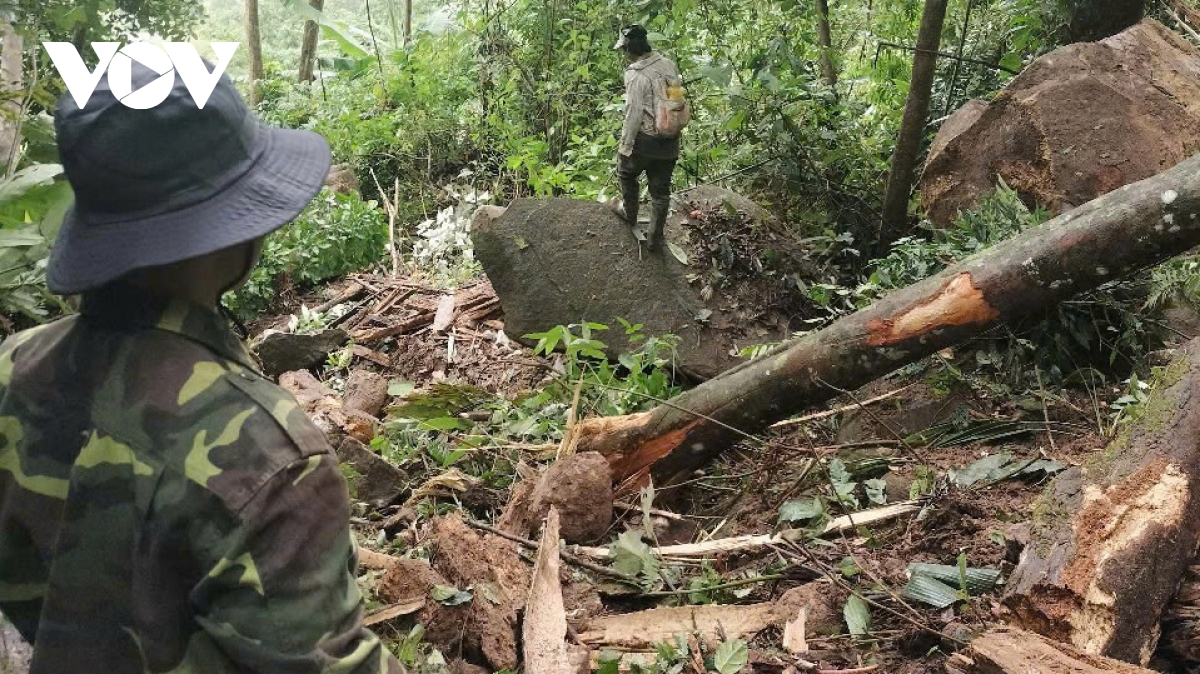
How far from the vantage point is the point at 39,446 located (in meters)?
1.63

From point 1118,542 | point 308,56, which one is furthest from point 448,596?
point 308,56

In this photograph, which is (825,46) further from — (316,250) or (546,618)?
(546,618)

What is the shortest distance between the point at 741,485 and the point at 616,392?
1.31m

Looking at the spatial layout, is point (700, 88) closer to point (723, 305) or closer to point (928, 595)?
point (723, 305)

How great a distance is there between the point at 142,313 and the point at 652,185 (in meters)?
6.01

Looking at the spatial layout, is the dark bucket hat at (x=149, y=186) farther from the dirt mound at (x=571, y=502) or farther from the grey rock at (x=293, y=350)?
the grey rock at (x=293, y=350)

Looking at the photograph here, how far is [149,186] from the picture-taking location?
1.46m

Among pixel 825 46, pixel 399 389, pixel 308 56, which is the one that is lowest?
pixel 399 389

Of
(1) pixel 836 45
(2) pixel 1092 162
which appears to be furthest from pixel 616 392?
(1) pixel 836 45

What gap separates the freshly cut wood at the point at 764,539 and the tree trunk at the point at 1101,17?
5210 millimetres

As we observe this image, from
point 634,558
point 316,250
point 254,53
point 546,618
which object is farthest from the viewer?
point 254,53

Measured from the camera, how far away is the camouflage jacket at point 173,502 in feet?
4.86

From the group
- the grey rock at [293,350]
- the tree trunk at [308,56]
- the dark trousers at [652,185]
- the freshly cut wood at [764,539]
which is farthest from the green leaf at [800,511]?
the tree trunk at [308,56]

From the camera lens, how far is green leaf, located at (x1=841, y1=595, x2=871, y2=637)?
3.19m
